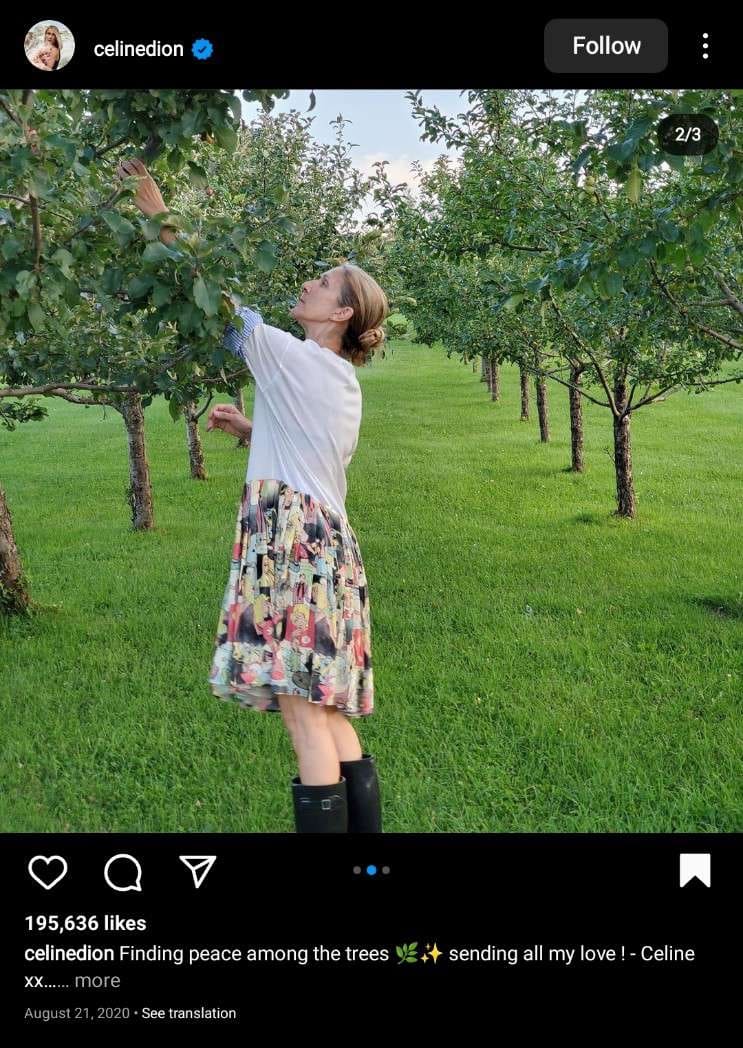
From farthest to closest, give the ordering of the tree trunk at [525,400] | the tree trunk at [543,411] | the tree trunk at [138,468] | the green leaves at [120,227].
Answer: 1. the tree trunk at [525,400]
2. the tree trunk at [543,411]
3. the tree trunk at [138,468]
4. the green leaves at [120,227]

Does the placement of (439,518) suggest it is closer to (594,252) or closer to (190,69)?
(594,252)

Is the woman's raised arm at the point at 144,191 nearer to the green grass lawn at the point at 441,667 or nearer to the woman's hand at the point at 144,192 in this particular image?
the woman's hand at the point at 144,192

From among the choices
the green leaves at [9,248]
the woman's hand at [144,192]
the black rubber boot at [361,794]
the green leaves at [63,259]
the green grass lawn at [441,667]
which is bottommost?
the green grass lawn at [441,667]

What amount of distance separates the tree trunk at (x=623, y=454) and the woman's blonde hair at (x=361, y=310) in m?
9.45

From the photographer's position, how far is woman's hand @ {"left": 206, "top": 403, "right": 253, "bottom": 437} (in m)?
3.54

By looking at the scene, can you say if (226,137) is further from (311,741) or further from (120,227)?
(311,741)

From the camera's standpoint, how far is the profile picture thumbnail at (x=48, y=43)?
247 centimetres

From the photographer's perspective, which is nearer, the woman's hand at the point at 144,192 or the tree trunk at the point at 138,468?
the woman's hand at the point at 144,192

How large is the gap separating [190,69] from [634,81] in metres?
1.26

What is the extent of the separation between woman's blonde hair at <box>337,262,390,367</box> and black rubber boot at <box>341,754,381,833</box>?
1.66m
